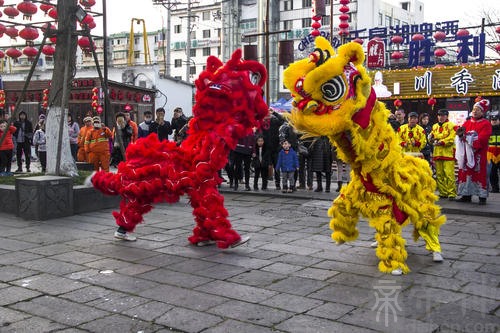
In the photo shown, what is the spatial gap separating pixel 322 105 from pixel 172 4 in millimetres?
30223

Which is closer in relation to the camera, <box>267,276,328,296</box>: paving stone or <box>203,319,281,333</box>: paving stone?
<box>203,319,281,333</box>: paving stone

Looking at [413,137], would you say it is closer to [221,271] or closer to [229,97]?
[229,97]

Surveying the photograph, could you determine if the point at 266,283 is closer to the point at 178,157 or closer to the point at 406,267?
the point at 406,267

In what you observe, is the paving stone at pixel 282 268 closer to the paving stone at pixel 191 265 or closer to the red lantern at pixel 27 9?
the paving stone at pixel 191 265

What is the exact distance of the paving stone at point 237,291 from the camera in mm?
3920

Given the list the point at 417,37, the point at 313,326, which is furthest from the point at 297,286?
the point at 417,37

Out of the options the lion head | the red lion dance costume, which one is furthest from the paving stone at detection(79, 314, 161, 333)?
the lion head

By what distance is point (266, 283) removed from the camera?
4273 mm

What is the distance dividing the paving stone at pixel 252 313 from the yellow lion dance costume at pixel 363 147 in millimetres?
1362

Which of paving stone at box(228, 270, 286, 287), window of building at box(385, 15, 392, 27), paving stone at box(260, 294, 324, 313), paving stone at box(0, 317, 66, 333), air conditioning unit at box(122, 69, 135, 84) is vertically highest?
window of building at box(385, 15, 392, 27)

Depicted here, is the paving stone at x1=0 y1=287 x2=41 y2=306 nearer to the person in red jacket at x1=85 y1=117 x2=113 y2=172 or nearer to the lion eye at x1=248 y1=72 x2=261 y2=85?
the lion eye at x1=248 y1=72 x2=261 y2=85

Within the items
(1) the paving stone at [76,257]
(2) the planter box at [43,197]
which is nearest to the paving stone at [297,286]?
(1) the paving stone at [76,257]

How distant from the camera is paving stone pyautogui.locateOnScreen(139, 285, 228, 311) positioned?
12.3ft

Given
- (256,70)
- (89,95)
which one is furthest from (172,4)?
(256,70)
